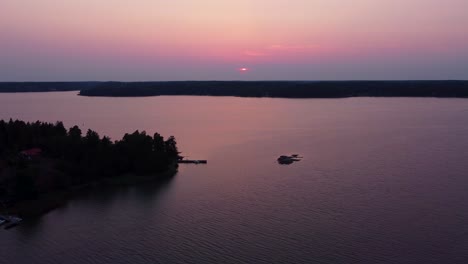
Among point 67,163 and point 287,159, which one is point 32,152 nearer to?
point 67,163

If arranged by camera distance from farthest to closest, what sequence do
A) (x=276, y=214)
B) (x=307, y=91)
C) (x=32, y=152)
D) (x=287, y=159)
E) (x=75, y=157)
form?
(x=307, y=91), (x=287, y=159), (x=32, y=152), (x=75, y=157), (x=276, y=214)

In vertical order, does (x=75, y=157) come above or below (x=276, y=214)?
above

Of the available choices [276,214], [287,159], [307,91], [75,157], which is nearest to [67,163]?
[75,157]

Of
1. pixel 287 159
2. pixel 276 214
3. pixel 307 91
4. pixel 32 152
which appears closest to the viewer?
pixel 276 214

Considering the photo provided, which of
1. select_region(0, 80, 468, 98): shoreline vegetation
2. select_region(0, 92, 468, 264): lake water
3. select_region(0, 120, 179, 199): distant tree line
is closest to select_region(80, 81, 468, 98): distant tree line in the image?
select_region(0, 80, 468, 98): shoreline vegetation

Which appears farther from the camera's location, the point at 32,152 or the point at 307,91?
the point at 307,91

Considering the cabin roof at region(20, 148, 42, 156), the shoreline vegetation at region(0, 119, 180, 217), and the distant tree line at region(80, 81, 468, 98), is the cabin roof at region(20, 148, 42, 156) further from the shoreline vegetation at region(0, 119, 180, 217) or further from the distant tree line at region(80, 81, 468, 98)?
the distant tree line at region(80, 81, 468, 98)

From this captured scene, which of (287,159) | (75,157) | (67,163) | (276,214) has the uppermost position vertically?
(75,157)

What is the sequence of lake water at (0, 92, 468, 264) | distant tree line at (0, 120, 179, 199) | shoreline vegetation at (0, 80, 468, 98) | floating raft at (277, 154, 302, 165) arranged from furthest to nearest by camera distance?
shoreline vegetation at (0, 80, 468, 98) → floating raft at (277, 154, 302, 165) → distant tree line at (0, 120, 179, 199) → lake water at (0, 92, 468, 264)
